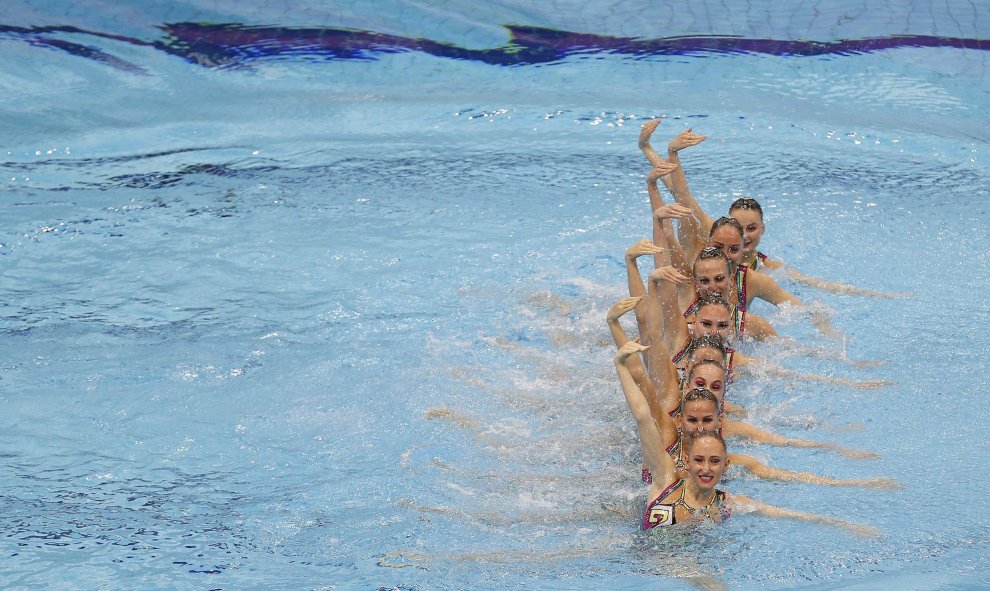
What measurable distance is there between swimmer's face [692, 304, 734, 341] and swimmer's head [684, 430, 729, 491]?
2.52 ft

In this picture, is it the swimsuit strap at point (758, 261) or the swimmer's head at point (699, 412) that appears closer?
the swimmer's head at point (699, 412)

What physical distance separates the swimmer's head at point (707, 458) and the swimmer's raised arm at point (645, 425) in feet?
0.42

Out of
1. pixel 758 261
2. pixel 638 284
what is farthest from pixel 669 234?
pixel 758 261

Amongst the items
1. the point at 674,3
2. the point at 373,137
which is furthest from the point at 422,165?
the point at 674,3

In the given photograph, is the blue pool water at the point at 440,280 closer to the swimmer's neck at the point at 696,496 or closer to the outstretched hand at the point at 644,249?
the swimmer's neck at the point at 696,496

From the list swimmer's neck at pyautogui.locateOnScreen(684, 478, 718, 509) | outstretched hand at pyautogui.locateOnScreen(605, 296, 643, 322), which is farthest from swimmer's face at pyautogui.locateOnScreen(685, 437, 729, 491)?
outstretched hand at pyautogui.locateOnScreen(605, 296, 643, 322)

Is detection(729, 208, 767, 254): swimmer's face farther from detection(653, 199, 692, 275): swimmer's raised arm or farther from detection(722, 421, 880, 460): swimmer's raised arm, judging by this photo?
detection(722, 421, 880, 460): swimmer's raised arm

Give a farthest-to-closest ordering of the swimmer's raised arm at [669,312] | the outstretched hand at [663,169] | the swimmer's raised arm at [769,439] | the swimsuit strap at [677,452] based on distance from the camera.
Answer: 1. the outstretched hand at [663,169]
2. the swimmer's raised arm at [769,439]
3. the swimmer's raised arm at [669,312]
4. the swimsuit strap at [677,452]

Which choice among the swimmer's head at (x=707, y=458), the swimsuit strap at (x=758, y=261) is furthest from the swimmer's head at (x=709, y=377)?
the swimsuit strap at (x=758, y=261)

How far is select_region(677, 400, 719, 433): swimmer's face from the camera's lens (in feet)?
13.3

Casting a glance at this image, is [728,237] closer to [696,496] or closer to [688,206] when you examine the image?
[688,206]

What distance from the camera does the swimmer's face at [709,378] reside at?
4.24 metres

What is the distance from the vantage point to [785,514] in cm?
423

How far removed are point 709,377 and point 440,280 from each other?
6.90 ft
